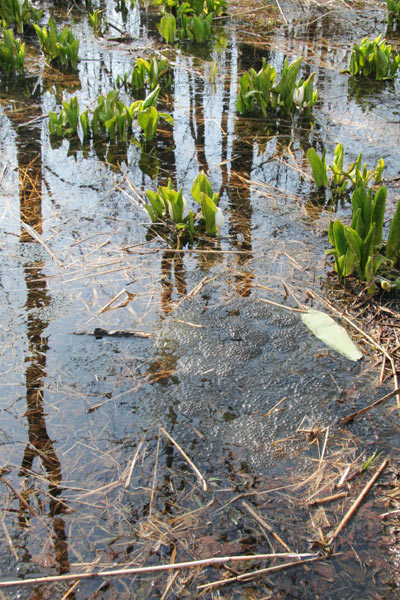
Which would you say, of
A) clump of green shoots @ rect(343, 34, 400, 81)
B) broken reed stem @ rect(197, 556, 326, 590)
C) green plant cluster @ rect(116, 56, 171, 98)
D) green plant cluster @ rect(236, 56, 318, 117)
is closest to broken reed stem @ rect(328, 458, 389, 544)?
broken reed stem @ rect(197, 556, 326, 590)

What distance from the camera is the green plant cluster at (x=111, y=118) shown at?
169 inches

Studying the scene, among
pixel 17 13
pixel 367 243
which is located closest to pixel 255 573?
pixel 367 243

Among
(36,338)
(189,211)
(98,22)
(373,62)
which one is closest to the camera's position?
(36,338)

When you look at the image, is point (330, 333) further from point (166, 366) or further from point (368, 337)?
point (166, 366)

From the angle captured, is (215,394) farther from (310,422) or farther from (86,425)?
(86,425)

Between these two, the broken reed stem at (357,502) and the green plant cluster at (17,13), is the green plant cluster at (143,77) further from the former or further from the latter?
the broken reed stem at (357,502)

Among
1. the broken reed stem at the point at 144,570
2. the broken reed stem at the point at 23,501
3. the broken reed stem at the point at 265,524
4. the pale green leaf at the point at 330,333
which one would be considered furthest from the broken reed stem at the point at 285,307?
the broken reed stem at the point at 23,501

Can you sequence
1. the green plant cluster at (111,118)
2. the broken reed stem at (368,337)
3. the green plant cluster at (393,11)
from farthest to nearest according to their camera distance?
the green plant cluster at (393,11) → the green plant cluster at (111,118) → the broken reed stem at (368,337)

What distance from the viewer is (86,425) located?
2125mm

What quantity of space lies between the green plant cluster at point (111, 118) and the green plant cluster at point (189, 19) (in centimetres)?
282

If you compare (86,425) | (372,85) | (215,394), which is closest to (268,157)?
(372,85)

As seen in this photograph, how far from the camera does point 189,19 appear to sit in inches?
279

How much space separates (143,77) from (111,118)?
44.2 inches

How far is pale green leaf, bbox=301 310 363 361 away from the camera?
8.31 ft
